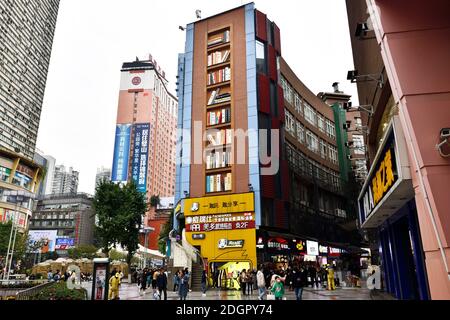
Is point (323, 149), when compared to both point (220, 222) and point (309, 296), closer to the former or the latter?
point (220, 222)

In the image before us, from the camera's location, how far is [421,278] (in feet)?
39.9

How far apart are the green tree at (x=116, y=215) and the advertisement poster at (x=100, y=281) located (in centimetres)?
2644

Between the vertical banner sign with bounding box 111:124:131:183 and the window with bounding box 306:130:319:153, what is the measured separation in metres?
73.6

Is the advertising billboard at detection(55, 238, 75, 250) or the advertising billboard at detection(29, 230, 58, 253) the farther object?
the advertising billboard at detection(55, 238, 75, 250)

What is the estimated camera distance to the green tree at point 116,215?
41062mm

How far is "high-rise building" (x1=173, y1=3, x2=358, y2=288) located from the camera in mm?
33219

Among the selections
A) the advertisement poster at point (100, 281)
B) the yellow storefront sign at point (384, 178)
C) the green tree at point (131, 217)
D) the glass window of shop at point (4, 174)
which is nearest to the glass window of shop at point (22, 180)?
the glass window of shop at point (4, 174)

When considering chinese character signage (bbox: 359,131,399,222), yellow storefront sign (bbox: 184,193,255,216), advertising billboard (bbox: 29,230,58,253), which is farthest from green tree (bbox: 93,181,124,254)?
chinese character signage (bbox: 359,131,399,222)

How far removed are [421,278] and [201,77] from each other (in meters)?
31.5

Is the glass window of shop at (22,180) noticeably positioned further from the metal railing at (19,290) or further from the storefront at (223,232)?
the storefront at (223,232)

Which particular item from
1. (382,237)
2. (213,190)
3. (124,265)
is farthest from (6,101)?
(382,237)

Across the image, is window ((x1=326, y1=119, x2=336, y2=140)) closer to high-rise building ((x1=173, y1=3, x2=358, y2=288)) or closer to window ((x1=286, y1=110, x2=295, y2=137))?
high-rise building ((x1=173, y1=3, x2=358, y2=288))

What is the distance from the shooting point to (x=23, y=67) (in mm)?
74312
